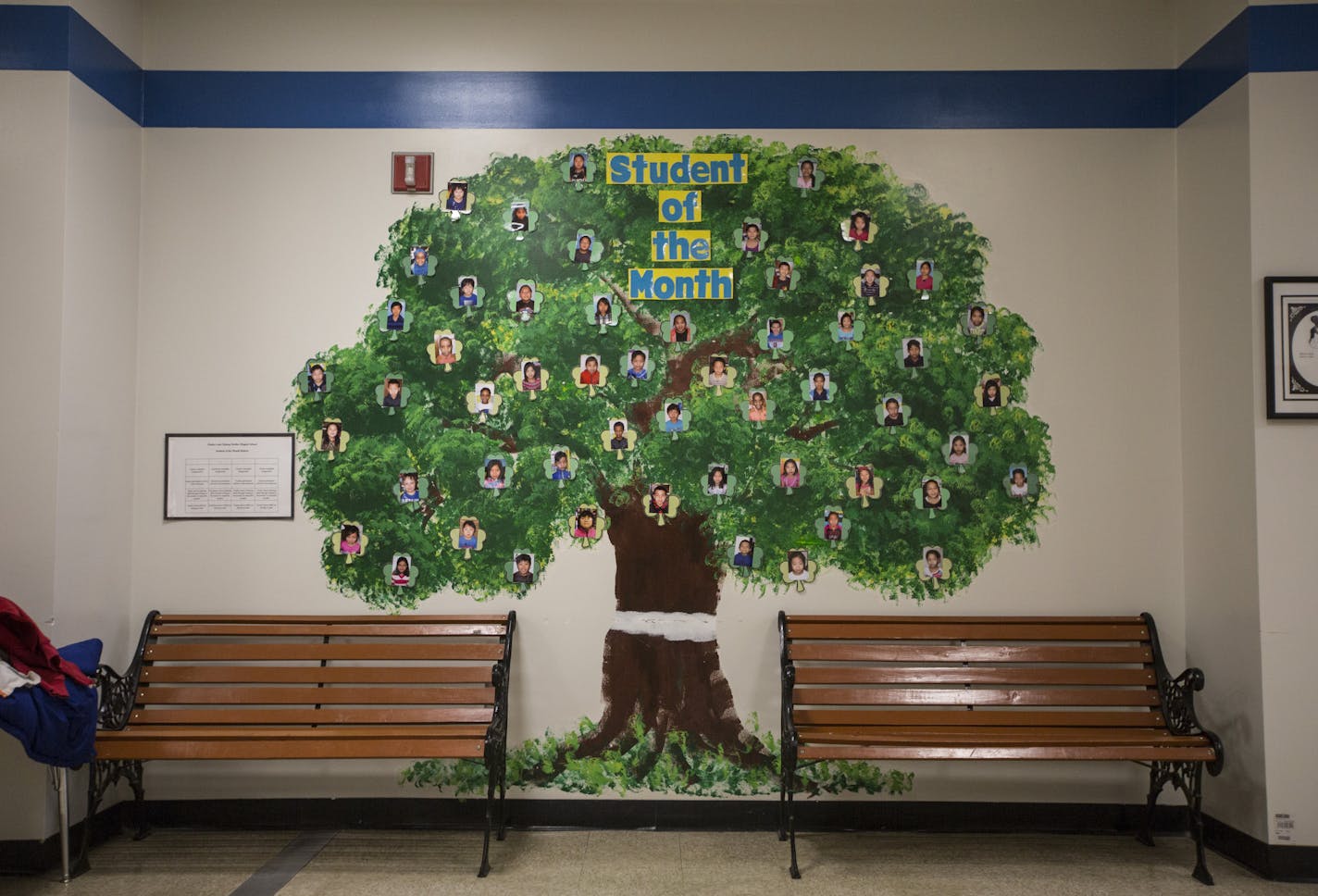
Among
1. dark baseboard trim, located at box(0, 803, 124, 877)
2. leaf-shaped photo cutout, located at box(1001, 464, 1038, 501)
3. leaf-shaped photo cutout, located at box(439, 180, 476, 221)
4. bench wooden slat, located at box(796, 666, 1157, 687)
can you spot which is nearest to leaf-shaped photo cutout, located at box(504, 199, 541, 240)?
leaf-shaped photo cutout, located at box(439, 180, 476, 221)

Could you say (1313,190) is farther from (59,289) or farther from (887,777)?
(59,289)

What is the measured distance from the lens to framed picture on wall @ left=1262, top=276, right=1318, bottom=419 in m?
3.63

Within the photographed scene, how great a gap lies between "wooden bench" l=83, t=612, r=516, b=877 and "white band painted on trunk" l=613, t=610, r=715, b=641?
0.52m

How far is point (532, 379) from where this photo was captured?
416 cm

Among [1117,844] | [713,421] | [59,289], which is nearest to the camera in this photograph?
[59,289]

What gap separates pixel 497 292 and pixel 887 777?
9.48 feet

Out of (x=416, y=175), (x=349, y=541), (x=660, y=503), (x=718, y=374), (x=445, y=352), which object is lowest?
(x=349, y=541)

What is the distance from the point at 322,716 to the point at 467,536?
3.27ft

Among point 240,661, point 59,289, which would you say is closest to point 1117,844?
point 240,661

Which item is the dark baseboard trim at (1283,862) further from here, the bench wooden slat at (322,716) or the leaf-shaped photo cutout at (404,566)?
the leaf-shaped photo cutout at (404,566)

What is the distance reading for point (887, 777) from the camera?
407cm

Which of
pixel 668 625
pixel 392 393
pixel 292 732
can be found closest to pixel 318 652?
pixel 292 732

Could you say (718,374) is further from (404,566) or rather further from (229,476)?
(229,476)

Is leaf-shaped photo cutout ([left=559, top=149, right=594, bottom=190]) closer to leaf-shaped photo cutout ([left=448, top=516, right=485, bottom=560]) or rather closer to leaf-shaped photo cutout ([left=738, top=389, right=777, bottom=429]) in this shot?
leaf-shaped photo cutout ([left=738, top=389, right=777, bottom=429])
